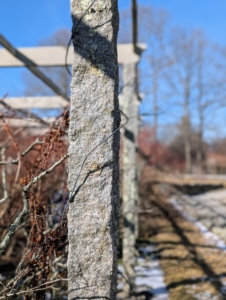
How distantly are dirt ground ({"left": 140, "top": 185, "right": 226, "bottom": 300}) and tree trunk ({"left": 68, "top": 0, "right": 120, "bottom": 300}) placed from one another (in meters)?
3.62

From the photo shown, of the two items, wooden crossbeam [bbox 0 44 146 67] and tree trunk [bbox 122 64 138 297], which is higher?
wooden crossbeam [bbox 0 44 146 67]

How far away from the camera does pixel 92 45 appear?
6.75 feet

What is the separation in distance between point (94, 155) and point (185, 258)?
589 centimetres

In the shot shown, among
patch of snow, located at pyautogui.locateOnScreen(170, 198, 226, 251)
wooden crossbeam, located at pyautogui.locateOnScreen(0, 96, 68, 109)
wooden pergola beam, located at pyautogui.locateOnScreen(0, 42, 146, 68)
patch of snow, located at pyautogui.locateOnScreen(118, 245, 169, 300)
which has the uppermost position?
wooden pergola beam, located at pyautogui.locateOnScreen(0, 42, 146, 68)

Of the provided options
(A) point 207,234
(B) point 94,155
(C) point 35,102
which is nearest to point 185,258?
(A) point 207,234

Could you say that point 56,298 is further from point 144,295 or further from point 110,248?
point 110,248

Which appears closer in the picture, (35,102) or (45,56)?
(45,56)

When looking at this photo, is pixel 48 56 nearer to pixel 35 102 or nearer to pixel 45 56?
pixel 45 56

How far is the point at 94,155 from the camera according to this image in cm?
200

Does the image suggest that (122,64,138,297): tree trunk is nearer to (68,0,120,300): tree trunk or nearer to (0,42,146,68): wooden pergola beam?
(0,42,146,68): wooden pergola beam

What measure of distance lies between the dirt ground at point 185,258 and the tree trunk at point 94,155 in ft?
11.9

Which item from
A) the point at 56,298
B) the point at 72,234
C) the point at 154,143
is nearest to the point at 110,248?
the point at 72,234

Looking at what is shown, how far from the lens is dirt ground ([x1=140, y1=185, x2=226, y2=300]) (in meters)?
5.55

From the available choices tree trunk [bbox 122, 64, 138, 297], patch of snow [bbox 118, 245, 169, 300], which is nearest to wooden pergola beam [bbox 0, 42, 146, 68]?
tree trunk [bbox 122, 64, 138, 297]
